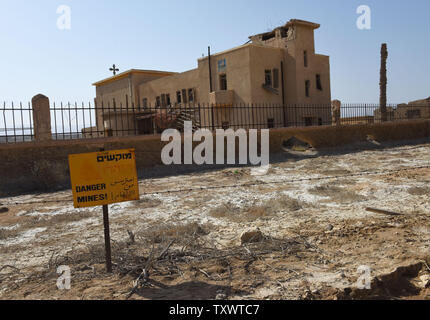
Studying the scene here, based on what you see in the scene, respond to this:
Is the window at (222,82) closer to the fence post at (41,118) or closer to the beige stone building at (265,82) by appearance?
the beige stone building at (265,82)

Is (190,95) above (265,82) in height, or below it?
below

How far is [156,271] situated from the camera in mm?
3885

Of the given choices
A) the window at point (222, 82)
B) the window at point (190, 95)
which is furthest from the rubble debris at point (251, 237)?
the window at point (190, 95)

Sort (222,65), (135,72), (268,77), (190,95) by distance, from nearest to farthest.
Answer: (268,77), (222,65), (190,95), (135,72)

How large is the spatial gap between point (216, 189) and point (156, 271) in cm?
512

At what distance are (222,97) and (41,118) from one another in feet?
45.8

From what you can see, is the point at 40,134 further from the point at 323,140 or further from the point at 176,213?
the point at 323,140

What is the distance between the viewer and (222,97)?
2323cm

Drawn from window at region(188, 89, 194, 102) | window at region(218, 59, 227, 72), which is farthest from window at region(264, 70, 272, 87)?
window at region(188, 89, 194, 102)

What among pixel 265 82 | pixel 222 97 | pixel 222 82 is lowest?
pixel 222 97

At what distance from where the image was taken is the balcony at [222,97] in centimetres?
2296

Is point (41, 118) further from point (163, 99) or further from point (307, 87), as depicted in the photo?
point (307, 87)

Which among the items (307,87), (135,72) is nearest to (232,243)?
(307,87)

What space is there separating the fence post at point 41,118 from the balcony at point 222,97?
1297cm
